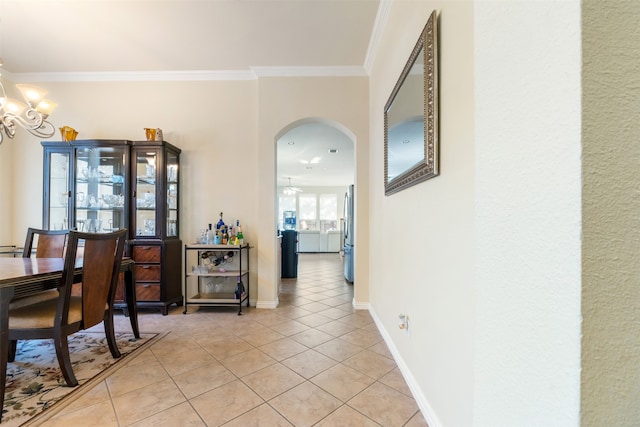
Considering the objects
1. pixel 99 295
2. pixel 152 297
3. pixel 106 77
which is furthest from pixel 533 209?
→ pixel 106 77

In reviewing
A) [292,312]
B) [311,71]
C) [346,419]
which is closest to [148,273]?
[292,312]

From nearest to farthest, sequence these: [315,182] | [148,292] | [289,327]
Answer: [289,327] < [148,292] < [315,182]

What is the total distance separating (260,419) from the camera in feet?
4.81

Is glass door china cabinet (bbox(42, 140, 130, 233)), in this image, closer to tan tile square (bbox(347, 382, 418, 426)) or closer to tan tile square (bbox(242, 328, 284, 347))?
tan tile square (bbox(242, 328, 284, 347))

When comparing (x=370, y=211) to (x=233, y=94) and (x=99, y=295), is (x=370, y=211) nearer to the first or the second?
(x=233, y=94)

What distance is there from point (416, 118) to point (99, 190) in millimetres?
3731

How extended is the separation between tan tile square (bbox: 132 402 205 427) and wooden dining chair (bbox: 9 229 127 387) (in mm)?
728

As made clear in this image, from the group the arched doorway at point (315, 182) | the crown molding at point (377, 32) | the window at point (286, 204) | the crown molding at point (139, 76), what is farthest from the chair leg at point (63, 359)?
the window at point (286, 204)

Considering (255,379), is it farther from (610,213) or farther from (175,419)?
(610,213)

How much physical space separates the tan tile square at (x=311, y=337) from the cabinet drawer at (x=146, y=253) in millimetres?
1905

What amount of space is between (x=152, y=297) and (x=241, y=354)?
162 centimetres

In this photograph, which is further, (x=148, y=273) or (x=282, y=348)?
(x=148, y=273)

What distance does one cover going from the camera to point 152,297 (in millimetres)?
3135

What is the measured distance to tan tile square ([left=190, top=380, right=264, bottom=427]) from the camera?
1.49 meters
